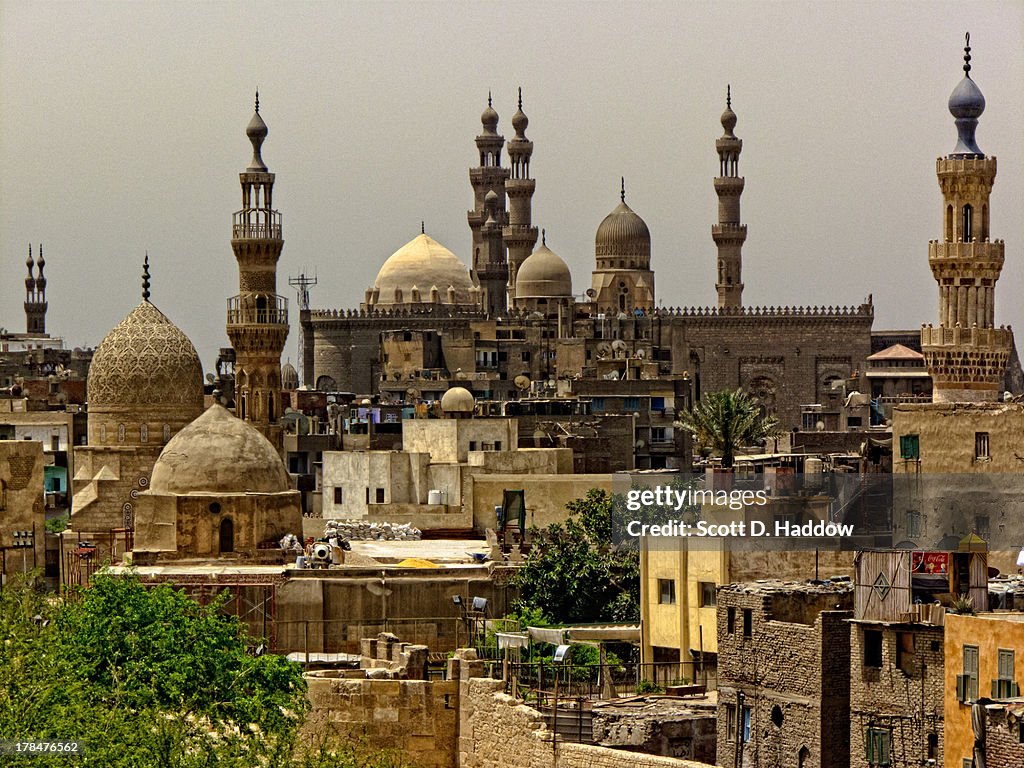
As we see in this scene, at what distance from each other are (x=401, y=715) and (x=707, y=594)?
136 inches

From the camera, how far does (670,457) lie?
57469 millimetres

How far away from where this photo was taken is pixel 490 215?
92.8 m

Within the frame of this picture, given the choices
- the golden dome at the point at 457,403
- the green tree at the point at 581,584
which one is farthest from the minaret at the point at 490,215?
the green tree at the point at 581,584

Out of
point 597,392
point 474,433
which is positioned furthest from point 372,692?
point 597,392

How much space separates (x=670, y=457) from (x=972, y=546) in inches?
1328

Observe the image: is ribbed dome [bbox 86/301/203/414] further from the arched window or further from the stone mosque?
the arched window

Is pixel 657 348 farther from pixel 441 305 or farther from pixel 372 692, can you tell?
pixel 372 692

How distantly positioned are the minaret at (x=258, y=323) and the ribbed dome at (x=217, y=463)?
16.8m

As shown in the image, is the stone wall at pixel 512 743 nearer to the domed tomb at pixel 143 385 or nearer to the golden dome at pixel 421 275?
the domed tomb at pixel 143 385

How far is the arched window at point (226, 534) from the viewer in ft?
128

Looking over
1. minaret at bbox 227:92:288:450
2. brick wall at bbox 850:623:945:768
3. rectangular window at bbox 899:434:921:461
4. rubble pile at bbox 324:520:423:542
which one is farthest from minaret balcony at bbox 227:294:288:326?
brick wall at bbox 850:623:945:768

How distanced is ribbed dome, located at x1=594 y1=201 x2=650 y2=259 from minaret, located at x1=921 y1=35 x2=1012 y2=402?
150 ft

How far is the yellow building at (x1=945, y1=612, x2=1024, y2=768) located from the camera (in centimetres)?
1992

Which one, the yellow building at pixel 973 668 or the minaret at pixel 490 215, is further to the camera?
the minaret at pixel 490 215
